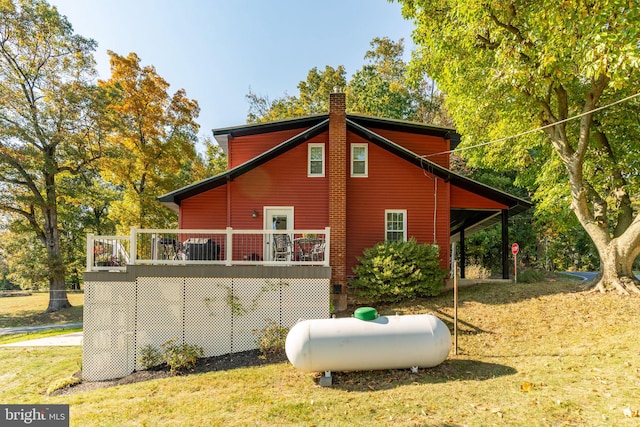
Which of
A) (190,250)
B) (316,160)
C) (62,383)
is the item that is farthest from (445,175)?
(62,383)

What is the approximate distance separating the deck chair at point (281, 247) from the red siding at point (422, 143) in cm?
673

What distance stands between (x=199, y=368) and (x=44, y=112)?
18450 mm

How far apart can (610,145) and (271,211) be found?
11.9 metres

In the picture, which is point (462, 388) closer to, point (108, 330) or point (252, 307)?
point (252, 307)

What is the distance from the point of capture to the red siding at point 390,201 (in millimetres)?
12117

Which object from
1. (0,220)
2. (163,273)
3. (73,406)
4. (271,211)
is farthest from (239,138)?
(0,220)

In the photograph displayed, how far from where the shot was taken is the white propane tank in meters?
5.98

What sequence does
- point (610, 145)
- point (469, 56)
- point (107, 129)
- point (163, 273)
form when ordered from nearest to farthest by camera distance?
point (163, 273)
point (469, 56)
point (610, 145)
point (107, 129)

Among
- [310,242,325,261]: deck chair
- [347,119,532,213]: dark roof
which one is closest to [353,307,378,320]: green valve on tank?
[310,242,325,261]: deck chair

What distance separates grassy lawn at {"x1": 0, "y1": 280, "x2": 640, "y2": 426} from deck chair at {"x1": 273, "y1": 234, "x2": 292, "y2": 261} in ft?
11.4

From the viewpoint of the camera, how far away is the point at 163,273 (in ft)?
27.8

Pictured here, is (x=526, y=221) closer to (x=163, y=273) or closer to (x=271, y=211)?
(x=271, y=211)

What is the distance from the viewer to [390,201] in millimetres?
12250

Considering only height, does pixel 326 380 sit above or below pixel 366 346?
below
